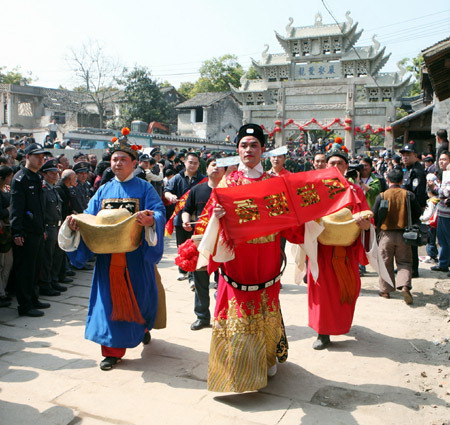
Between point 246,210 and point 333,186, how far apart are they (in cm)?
82

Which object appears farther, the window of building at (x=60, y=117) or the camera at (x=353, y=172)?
the window of building at (x=60, y=117)

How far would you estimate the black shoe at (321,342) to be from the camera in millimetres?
4457

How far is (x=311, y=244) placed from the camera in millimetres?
3805

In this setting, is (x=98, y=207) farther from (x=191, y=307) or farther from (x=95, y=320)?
(x=191, y=307)

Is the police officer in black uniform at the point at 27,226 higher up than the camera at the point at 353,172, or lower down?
lower down

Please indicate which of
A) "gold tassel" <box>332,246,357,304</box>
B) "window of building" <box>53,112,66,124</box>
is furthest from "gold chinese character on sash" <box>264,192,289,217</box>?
"window of building" <box>53,112,66,124</box>

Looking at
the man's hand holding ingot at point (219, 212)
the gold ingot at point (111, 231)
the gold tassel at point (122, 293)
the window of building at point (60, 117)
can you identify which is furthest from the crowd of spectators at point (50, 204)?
the window of building at point (60, 117)

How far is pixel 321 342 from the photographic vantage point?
4.48 meters

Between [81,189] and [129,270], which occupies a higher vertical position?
[81,189]

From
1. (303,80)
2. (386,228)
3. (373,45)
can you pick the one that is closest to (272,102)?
(303,80)

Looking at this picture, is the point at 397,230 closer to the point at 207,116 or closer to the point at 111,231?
the point at 111,231

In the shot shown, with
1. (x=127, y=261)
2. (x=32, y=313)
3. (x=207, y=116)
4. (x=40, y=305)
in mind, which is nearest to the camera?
(x=127, y=261)

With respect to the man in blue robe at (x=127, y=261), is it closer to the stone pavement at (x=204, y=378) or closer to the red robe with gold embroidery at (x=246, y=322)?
the stone pavement at (x=204, y=378)

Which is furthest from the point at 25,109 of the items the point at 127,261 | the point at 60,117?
the point at 127,261
